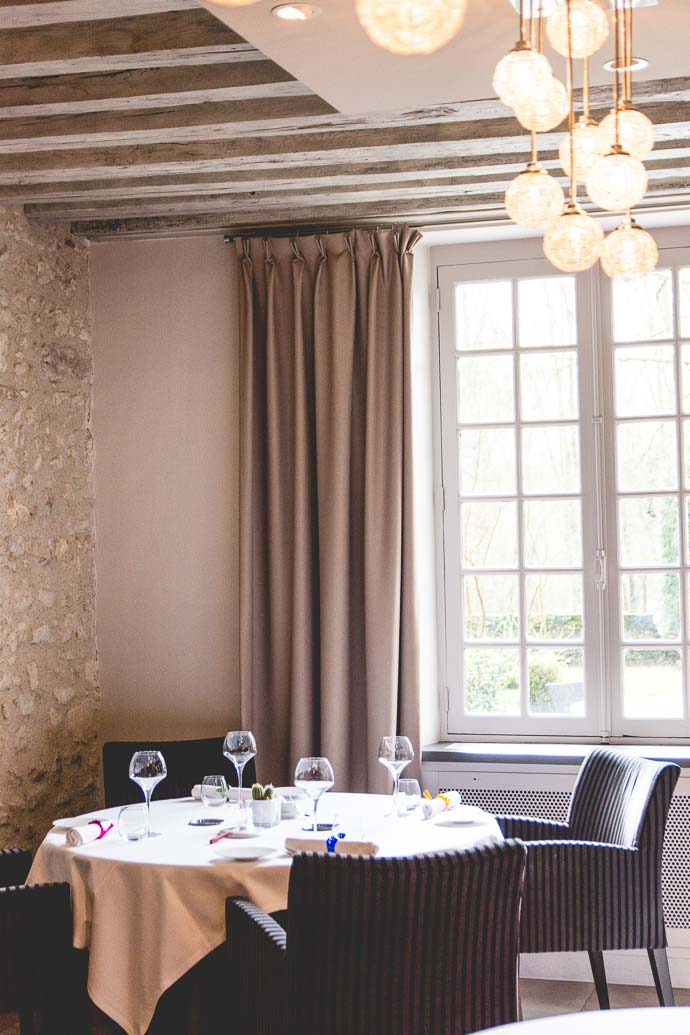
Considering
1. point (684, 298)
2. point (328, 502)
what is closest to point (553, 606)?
point (328, 502)

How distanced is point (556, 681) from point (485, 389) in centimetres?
123

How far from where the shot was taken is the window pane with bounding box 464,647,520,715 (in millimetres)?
4949

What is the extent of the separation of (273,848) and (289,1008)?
2.02 feet

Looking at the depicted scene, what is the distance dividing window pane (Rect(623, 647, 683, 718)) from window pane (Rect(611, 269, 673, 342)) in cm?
125

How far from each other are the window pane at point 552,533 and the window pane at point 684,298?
81 cm

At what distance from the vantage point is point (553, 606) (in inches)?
193

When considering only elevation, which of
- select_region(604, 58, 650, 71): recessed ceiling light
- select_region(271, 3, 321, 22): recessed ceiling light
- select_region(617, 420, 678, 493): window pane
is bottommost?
select_region(617, 420, 678, 493): window pane

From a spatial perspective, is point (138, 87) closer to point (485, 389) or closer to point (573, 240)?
point (573, 240)

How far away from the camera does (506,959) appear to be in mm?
2820

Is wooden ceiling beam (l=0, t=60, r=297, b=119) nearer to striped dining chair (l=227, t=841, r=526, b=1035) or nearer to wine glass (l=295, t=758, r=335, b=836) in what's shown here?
wine glass (l=295, t=758, r=335, b=836)

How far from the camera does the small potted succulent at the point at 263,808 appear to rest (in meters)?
3.52

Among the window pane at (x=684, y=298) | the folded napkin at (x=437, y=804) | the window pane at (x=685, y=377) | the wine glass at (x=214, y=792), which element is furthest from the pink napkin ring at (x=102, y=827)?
the window pane at (x=684, y=298)

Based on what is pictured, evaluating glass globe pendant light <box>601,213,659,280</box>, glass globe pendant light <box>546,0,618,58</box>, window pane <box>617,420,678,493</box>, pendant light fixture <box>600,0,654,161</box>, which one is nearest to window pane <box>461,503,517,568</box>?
window pane <box>617,420,678,493</box>

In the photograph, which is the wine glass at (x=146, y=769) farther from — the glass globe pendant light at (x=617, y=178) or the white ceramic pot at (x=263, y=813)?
the glass globe pendant light at (x=617, y=178)
